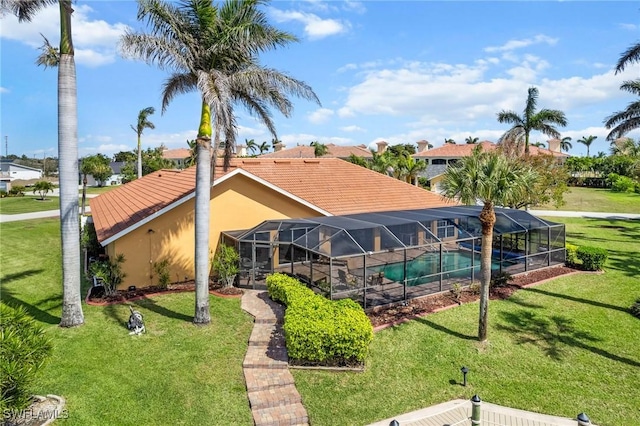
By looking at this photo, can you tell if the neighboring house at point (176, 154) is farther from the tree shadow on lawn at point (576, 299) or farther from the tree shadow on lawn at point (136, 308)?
the tree shadow on lawn at point (576, 299)

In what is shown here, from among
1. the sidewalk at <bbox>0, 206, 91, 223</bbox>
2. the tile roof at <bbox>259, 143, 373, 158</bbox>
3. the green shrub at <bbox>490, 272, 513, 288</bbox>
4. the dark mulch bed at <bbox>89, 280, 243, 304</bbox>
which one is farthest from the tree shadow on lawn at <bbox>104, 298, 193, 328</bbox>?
the tile roof at <bbox>259, 143, 373, 158</bbox>

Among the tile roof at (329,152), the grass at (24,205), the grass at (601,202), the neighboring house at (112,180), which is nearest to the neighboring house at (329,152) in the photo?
the tile roof at (329,152)

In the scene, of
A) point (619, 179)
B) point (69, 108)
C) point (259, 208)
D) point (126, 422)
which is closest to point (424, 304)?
point (259, 208)

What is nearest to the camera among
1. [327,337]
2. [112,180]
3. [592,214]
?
[327,337]

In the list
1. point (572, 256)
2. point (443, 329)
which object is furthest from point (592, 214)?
point (443, 329)

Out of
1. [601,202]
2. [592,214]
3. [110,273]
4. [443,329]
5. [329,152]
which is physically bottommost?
[443,329]

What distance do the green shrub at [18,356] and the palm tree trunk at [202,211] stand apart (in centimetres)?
527

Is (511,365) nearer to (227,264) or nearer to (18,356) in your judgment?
(227,264)

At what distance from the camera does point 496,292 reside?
18.1 meters

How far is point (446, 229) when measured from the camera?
21172 mm

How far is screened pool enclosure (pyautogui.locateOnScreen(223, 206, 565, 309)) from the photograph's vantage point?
16.5 m

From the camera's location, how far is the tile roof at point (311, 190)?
22211 millimetres

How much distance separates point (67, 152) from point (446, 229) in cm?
1683

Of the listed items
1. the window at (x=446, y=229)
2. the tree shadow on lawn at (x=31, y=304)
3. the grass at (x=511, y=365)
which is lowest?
the grass at (x=511, y=365)
